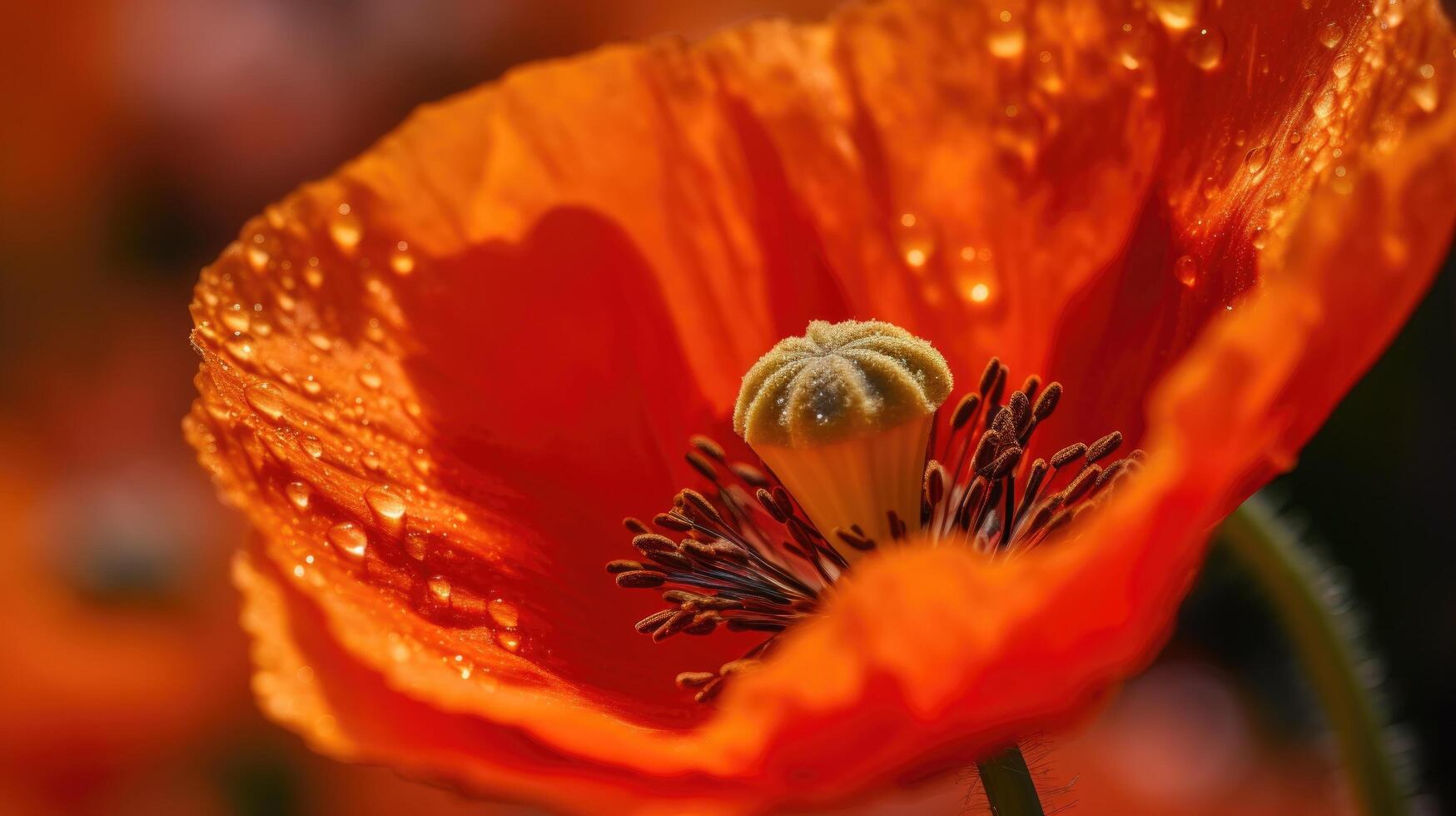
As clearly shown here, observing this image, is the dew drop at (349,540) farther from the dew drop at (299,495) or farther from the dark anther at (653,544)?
the dark anther at (653,544)

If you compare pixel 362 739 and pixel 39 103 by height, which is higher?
pixel 39 103

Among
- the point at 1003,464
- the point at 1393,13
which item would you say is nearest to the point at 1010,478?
the point at 1003,464

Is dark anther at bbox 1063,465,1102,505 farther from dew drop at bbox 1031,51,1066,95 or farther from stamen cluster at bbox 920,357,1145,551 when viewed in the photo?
dew drop at bbox 1031,51,1066,95

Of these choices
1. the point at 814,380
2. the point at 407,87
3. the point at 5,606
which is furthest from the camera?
the point at 407,87

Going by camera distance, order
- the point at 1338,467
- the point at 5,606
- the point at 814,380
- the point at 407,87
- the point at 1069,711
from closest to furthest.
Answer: the point at 1069,711
the point at 814,380
the point at 5,606
the point at 1338,467
the point at 407,87

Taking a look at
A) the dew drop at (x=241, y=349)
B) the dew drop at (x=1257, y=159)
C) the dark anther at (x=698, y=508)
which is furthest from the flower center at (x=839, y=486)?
the dew drop at (x=241, y=349)

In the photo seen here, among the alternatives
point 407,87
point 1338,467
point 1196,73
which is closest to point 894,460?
point 1196,73

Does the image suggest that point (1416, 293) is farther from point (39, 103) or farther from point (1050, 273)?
point (39, 103)
